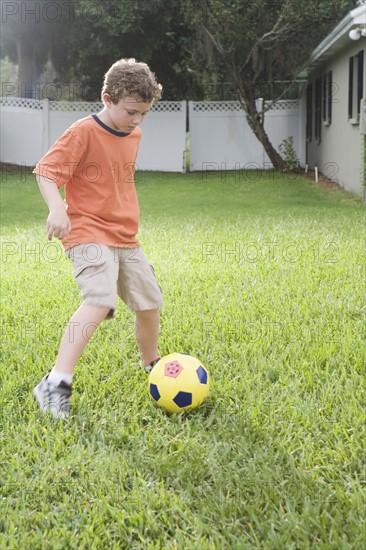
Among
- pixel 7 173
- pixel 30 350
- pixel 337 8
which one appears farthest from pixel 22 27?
pixel 30 350

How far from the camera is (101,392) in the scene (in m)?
3.18

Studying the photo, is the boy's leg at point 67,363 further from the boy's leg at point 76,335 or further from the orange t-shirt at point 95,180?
the orange t-shirt at point 95,180

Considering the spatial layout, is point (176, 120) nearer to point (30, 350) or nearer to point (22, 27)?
point (22, 27)

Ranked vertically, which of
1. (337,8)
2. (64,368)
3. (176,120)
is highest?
(337,8)

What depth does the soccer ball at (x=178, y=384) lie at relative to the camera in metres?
2.98

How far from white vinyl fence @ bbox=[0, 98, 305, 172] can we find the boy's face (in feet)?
54.5

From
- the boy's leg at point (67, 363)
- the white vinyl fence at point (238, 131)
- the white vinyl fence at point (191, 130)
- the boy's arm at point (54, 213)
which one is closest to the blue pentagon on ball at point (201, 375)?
the boy's leg at point (67, 363)

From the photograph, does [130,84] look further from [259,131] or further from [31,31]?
[31,31]

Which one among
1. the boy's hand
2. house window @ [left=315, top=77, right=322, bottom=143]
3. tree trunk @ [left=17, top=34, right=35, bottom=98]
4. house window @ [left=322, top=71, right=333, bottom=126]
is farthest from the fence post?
the boy's hand

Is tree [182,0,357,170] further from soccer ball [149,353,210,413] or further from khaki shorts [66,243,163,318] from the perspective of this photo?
soccer ball [149,353,210,413]

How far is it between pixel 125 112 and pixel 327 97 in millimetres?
13927

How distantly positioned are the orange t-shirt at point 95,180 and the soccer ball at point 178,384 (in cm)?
62

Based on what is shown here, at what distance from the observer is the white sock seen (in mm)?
2996

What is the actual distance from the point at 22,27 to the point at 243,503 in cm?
2155
